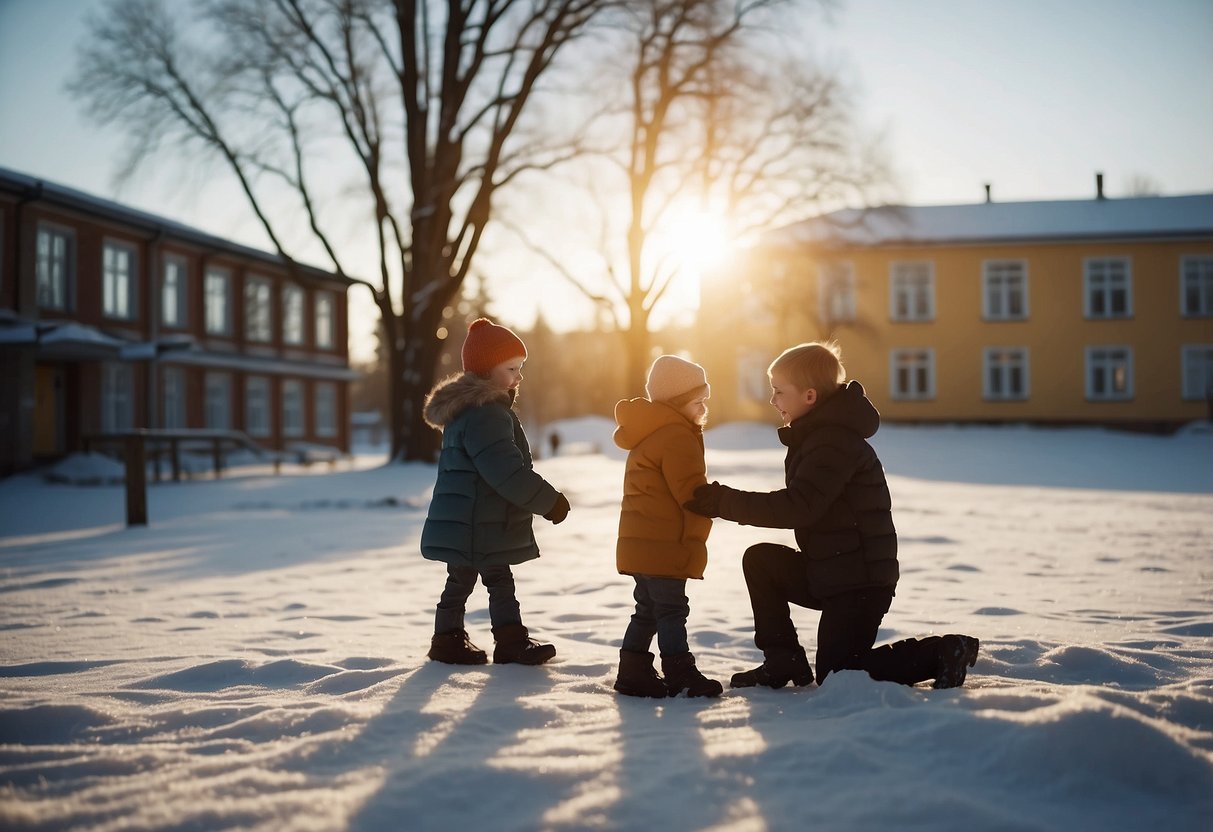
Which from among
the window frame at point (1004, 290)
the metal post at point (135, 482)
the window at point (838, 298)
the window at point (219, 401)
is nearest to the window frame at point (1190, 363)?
the window frame at point (1004, 290)

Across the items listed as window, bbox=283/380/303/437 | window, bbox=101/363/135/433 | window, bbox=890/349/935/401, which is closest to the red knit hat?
window, bbox=101/363/135/433

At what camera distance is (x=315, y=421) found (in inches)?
1467

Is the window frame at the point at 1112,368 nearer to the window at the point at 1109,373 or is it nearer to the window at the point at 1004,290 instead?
the window at the point at 1109,373

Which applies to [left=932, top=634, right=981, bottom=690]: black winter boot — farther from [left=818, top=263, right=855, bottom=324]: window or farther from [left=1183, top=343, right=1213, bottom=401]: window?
[left=1183, top=343, right=1213, bottom=401]: window

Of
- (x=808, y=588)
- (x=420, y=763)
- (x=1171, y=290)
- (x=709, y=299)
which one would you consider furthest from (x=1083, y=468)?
(x=420, y=763)

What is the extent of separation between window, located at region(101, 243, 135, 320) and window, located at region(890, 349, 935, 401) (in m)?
25.4

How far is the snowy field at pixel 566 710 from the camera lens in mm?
2672

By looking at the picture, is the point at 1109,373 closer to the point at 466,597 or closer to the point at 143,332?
the point at 143,332

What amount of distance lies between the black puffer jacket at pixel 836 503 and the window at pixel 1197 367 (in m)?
37.6

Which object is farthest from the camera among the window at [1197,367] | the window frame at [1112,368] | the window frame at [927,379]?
the window frame at [927,379]

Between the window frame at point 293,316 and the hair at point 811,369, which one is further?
the window frame at point 293,316

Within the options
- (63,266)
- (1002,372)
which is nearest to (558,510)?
(63,266)

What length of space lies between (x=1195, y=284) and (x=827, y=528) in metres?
38.5

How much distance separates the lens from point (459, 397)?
465 centimetres
